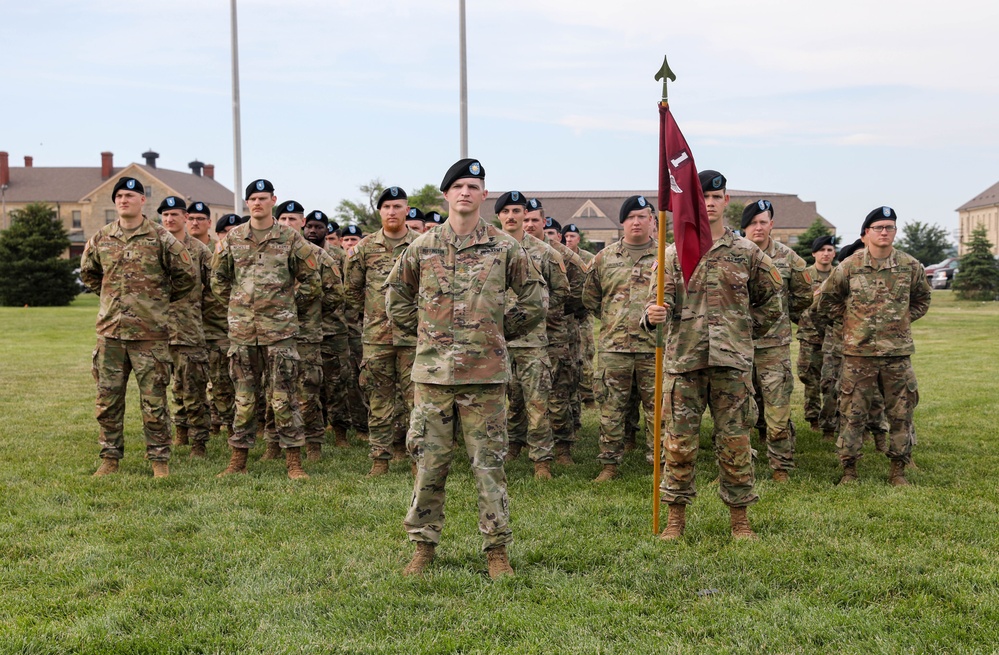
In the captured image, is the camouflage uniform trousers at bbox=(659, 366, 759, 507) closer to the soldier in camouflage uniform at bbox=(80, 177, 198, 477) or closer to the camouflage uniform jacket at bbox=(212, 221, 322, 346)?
the camouflage uniform jacket at bbox=(212, 221, 322, 346)

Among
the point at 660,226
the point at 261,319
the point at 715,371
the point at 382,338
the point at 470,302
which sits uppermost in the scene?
the point at 660,226

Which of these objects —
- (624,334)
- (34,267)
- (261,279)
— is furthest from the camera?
(34,267)

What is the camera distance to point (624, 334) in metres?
8.16

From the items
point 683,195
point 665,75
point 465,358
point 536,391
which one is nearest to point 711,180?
point 683,195

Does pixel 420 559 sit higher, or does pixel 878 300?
pixel 878 300

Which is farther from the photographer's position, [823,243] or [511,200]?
[823,243]

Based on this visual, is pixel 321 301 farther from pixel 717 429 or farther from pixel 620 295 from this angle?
pixel 717 429

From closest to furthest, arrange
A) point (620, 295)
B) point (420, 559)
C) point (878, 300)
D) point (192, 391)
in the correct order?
point (420, 559), point (878, 300), point (620, 295), point (192, 391)

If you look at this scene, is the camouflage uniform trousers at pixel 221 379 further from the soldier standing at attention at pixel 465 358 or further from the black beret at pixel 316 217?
the soldier standing at attention at pixel 465 358

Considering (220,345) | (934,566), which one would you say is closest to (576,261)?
(220,345)

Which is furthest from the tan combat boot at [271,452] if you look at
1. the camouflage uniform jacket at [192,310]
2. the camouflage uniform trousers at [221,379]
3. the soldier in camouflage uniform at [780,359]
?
the soldier in camouflage uniform at [780,359]

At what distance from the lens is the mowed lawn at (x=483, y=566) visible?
4527mm

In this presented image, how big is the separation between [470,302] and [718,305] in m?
1.86

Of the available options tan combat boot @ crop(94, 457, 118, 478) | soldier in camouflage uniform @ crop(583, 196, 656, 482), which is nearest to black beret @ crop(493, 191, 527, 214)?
soldier in camouflage uniform @ crop(583, 196, 656, 482)
